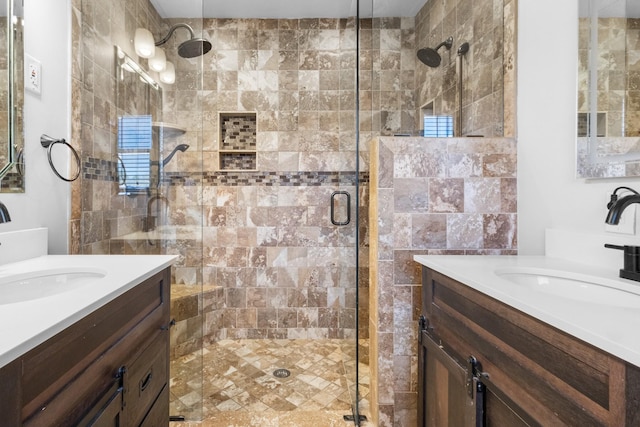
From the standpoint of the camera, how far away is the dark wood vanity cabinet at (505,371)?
55 cm

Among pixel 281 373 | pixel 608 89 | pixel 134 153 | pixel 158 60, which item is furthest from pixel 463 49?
pixel 281 373

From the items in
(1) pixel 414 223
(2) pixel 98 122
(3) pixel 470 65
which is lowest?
(1) pixel 414 223

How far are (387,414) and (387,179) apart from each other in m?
1.08

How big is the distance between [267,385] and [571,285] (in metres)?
1.71

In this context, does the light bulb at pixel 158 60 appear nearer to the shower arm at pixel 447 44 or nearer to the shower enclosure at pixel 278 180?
the shower enclosure at pixel 278 180

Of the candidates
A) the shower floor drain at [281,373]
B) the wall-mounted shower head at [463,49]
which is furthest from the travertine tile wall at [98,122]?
the wall-mounted shower head at [463,49]

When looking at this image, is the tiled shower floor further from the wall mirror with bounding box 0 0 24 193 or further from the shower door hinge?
the wall mirror with bounding box 0 0 24 193

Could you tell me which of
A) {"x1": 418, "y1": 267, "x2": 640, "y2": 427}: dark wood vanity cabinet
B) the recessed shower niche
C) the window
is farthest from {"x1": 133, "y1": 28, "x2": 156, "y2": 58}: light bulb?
{"x1": 418, "y1": 267, "x2": 640, "y2": 427}: dark wood vanity cabinet

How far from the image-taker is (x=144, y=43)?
6.49 ft

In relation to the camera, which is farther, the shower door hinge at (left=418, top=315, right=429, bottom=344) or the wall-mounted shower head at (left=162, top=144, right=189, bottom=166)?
the wall-mounted shower head at (left=162, top=144, right=189, bottom=166)

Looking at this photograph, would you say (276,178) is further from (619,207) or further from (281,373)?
(619,207)

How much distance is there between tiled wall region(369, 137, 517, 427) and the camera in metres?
1.44

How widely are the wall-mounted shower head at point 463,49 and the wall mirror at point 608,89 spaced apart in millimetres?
494

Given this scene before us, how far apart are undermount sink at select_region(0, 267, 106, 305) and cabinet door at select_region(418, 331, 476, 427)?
3.85 ft
